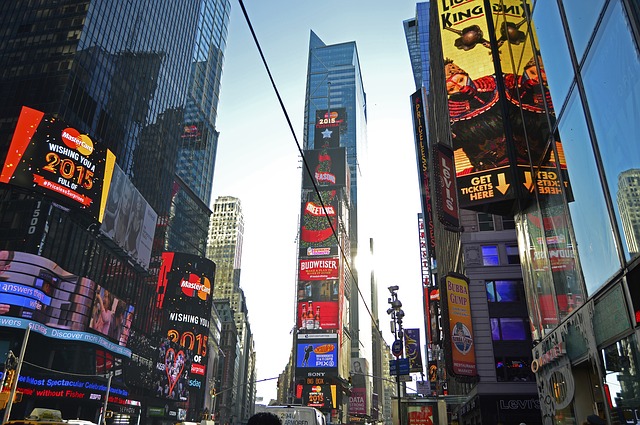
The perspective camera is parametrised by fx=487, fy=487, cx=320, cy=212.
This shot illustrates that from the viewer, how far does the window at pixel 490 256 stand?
35.2m

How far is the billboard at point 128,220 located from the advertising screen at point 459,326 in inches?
2121

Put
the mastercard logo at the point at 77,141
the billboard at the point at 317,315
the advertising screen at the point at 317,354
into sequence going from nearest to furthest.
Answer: the mastercard logo at the point at 77,141 < the advertising screen at the point at 317,354 < the billboard at the point at 317,315

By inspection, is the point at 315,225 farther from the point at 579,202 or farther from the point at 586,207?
the point at 586,207

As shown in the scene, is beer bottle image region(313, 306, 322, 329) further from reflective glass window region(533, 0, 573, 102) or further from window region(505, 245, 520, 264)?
reflective glass window region(533, 0, 573, 102)

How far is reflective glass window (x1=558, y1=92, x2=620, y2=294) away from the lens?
9547 mm

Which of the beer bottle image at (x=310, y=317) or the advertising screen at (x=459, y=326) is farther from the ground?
the beer bottle image at (x=310, y=317)

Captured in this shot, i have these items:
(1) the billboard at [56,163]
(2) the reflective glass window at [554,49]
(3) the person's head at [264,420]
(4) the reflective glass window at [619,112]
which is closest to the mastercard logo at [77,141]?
(1) the billboard at [56,163]

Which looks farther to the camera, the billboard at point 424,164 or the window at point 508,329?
the billboard at point 424,164

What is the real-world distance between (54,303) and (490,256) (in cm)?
5019

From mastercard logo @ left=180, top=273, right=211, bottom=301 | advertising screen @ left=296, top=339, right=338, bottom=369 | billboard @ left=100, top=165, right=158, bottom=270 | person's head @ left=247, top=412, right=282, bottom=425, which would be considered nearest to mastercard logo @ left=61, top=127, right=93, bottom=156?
billboard @ left=100, top=165, right=158, bottom=270

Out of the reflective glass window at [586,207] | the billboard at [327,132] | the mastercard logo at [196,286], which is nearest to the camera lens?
the reflective glass window at [586,207]

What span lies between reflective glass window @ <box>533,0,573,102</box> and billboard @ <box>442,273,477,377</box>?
19.7 m

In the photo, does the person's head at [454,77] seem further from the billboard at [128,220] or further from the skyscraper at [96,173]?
the billboard at [128,220]

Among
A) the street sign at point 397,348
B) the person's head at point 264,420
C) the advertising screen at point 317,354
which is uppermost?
the advertising screen at point 317,354
